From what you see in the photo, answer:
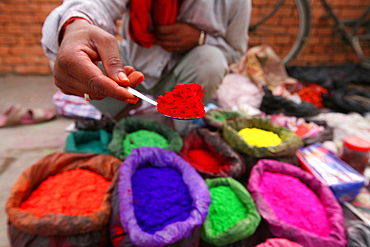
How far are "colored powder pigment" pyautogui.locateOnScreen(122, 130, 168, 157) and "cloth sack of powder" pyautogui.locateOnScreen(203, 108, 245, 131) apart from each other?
37 centimetres

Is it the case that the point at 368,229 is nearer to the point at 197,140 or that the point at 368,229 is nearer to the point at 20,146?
the point at 197,140

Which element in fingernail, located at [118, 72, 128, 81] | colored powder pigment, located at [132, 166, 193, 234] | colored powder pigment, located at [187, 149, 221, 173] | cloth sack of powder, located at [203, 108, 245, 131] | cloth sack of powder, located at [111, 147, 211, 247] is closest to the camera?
fingernail, located at [118, 72, 128, 81]

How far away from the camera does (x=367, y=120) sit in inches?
79.7

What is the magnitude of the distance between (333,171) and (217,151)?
631mm

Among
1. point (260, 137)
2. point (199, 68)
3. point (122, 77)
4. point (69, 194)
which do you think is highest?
point (122, 77)

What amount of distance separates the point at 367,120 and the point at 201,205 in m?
1.88

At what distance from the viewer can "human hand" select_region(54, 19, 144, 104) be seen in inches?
23.3

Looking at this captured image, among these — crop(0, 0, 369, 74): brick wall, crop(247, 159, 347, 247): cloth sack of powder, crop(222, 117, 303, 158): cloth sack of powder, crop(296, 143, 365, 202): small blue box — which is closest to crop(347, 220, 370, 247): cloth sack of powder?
crop(247, 159, 347, 247): cloth sack of powder

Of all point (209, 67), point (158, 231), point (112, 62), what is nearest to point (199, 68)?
point (209, 67)

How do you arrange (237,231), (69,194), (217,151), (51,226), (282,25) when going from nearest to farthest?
(51,226)
(237,231)
(69,194)
(217,151)
(282,25)

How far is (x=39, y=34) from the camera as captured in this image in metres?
2.74

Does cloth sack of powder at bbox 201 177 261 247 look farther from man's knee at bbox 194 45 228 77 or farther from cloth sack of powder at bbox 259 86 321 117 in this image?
cloth sack of powder at bbox 259 86 321 117

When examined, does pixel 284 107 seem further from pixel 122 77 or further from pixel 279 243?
pixel 122 77

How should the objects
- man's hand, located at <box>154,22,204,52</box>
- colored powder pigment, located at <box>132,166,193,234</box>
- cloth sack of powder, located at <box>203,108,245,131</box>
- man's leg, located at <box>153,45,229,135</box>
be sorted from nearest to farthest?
colored powder pigment, located at <box>132,166,193,234</box>, man's hand, located at <box>154,22,204,52</box>, man's leg, located at <box>153,45,229,135</box>, cloth sack of powder, located at <box>203,108,245,131</box>
